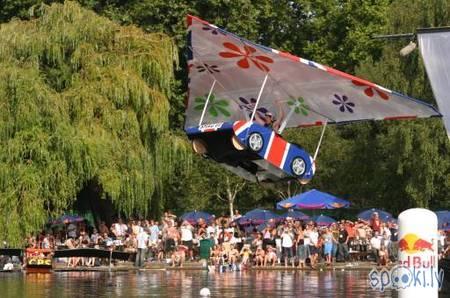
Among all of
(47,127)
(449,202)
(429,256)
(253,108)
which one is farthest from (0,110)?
(429,256)

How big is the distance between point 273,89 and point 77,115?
21.5 meters

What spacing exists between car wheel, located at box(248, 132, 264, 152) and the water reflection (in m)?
4.48

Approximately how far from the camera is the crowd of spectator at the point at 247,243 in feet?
145

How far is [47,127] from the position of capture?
45688mm

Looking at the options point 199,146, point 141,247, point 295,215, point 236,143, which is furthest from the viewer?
point 295,215

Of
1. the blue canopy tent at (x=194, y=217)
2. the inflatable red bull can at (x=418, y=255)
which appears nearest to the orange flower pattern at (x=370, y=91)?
the inflatable red bull can at (x=418, y=255)

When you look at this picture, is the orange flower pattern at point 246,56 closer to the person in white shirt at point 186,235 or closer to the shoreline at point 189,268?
the shoreline at point 189,268

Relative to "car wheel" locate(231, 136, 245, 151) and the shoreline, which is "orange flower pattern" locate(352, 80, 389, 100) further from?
the shoreline

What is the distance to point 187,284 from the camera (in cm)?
3378

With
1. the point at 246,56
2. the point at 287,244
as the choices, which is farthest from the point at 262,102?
the point at 287,244

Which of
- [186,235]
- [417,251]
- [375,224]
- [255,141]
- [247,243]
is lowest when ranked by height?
[417,251]

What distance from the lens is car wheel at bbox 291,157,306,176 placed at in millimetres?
26750

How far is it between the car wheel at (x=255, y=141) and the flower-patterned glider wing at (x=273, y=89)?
5.49 ft

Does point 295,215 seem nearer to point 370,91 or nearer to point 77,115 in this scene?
point 77,115
